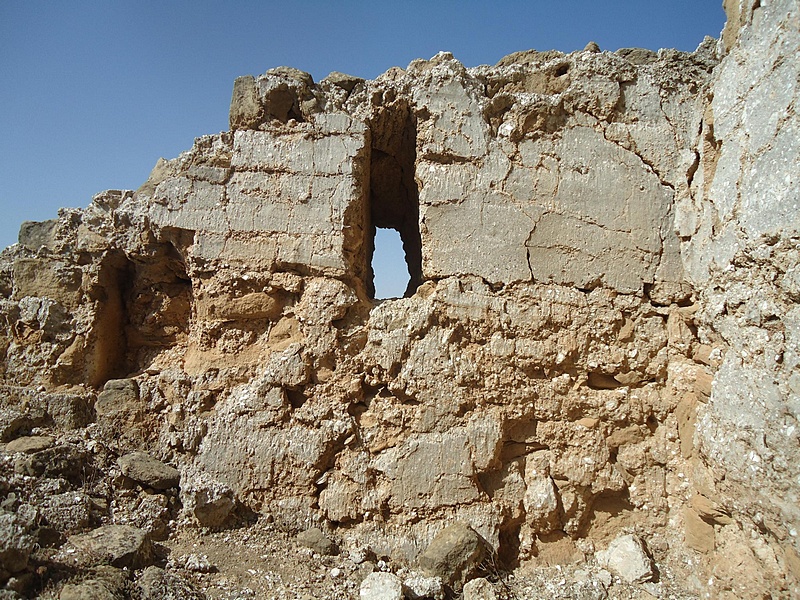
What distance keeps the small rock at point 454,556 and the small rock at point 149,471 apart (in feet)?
5.23

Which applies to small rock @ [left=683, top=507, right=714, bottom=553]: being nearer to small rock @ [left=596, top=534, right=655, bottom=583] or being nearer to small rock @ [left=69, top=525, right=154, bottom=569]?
small rock @ [left=596, top=534, right=655, bottom=583]

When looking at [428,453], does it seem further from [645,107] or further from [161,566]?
[645,107]

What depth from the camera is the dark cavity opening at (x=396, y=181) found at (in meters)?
3.92

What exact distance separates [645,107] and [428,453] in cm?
269

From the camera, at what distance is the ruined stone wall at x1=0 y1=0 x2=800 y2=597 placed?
3.25 meters

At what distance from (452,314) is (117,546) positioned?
2.24 m

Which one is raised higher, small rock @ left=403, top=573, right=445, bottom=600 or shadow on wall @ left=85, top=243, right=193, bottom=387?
shadow on wall @ left=85, top=243, right=193, bottom=387

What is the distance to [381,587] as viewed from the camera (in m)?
2.83

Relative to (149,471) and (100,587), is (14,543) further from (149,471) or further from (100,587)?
(149,471)

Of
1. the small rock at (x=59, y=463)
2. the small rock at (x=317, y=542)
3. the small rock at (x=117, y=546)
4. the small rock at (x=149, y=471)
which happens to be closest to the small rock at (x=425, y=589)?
the small rock at (x=317, y=542)

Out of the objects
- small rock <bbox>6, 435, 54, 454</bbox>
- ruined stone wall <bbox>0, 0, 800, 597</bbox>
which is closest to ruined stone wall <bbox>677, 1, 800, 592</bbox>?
ruined stone wall <bbox>0, 0, 800, 597</bbox>

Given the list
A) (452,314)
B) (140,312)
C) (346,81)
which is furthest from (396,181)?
(140,312)

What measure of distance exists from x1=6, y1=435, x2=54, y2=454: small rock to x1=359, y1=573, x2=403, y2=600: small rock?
2.10m

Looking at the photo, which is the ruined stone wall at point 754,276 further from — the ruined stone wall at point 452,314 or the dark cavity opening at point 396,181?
the dark cavity opening at point 396,181
